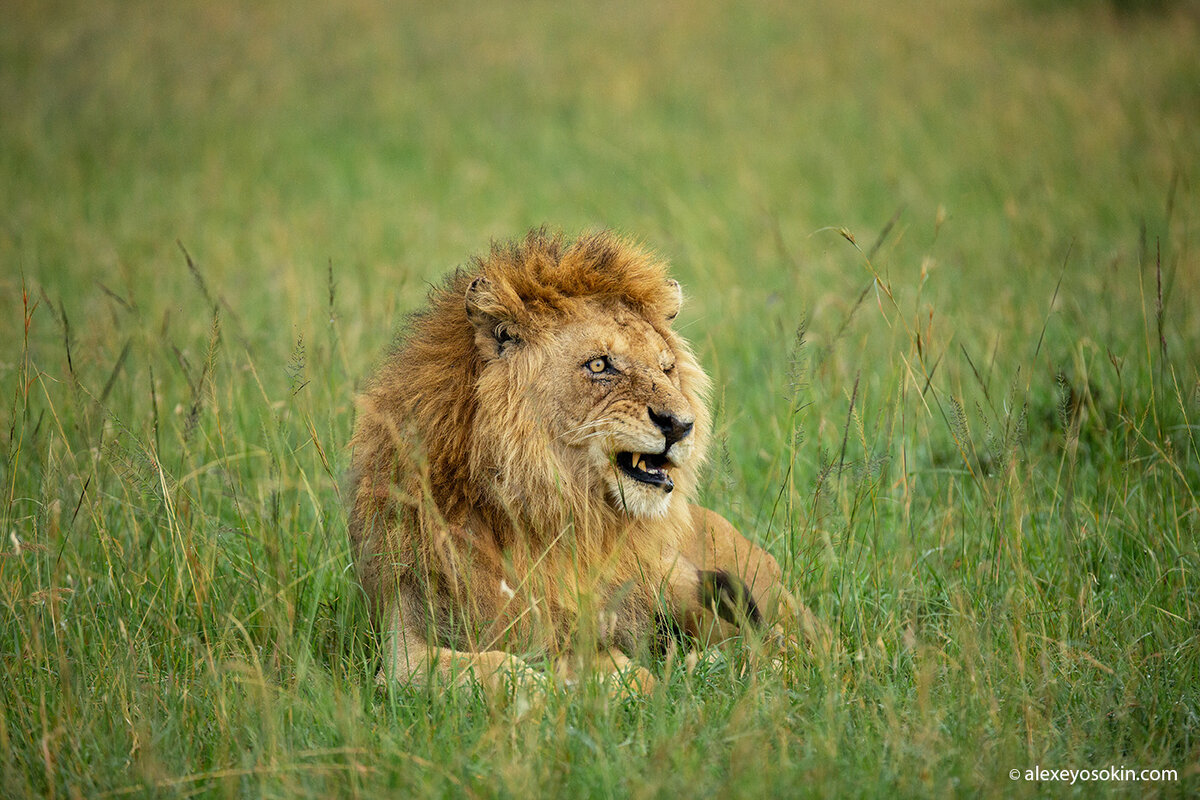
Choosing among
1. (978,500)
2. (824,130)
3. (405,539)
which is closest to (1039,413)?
(978,500)

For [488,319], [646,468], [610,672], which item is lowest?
[610,672]

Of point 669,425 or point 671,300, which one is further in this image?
point 671,300

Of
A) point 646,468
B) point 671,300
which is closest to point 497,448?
point 646,468

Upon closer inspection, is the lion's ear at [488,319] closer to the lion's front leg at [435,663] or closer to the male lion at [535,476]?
the male lion at [535,476]

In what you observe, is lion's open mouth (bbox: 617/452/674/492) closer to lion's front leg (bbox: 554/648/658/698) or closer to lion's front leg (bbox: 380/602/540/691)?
lion's front leg (bbox: 554/648/658/698)

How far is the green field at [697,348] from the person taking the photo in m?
2.85

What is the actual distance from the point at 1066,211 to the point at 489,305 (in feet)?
25.1

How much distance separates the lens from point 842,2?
19.2 metres

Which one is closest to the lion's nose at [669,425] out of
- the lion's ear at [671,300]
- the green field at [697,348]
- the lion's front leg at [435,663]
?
the green field at [697,348]

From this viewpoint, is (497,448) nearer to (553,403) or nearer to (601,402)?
(553,403)

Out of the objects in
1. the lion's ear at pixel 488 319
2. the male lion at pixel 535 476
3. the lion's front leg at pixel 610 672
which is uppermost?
the lion's ear at pixel 488 319

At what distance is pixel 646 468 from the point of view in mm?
3318

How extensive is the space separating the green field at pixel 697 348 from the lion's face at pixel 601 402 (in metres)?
0.46

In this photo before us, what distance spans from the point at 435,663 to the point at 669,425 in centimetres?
99
